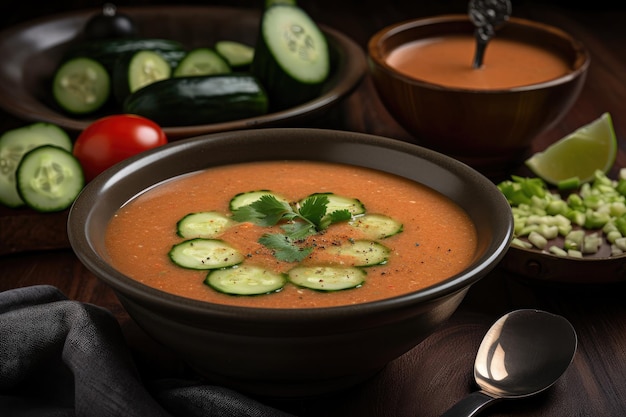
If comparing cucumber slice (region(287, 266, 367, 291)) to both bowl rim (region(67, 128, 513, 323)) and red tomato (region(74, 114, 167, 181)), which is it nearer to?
bowl rim (region(67, 128, 513, 323))

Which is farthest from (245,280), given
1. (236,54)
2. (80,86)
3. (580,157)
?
(236,54)

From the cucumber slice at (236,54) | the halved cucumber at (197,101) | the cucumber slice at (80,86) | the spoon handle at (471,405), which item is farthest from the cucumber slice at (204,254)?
the cucumber slice at (236,54)

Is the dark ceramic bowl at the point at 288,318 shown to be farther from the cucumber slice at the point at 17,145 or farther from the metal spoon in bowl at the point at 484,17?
the metal spoon in bowl at the point at 484,17

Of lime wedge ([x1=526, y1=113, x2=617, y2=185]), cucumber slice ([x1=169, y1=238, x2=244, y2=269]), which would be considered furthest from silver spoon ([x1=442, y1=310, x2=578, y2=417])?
lime wedge ([x1=526, y1=113, x2=617, y2=185])

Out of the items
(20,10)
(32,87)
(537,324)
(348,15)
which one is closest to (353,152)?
(537,324)

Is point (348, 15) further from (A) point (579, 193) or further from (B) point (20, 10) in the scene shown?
(A) point (579, 193)

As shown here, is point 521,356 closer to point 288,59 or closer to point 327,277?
point 327,277
